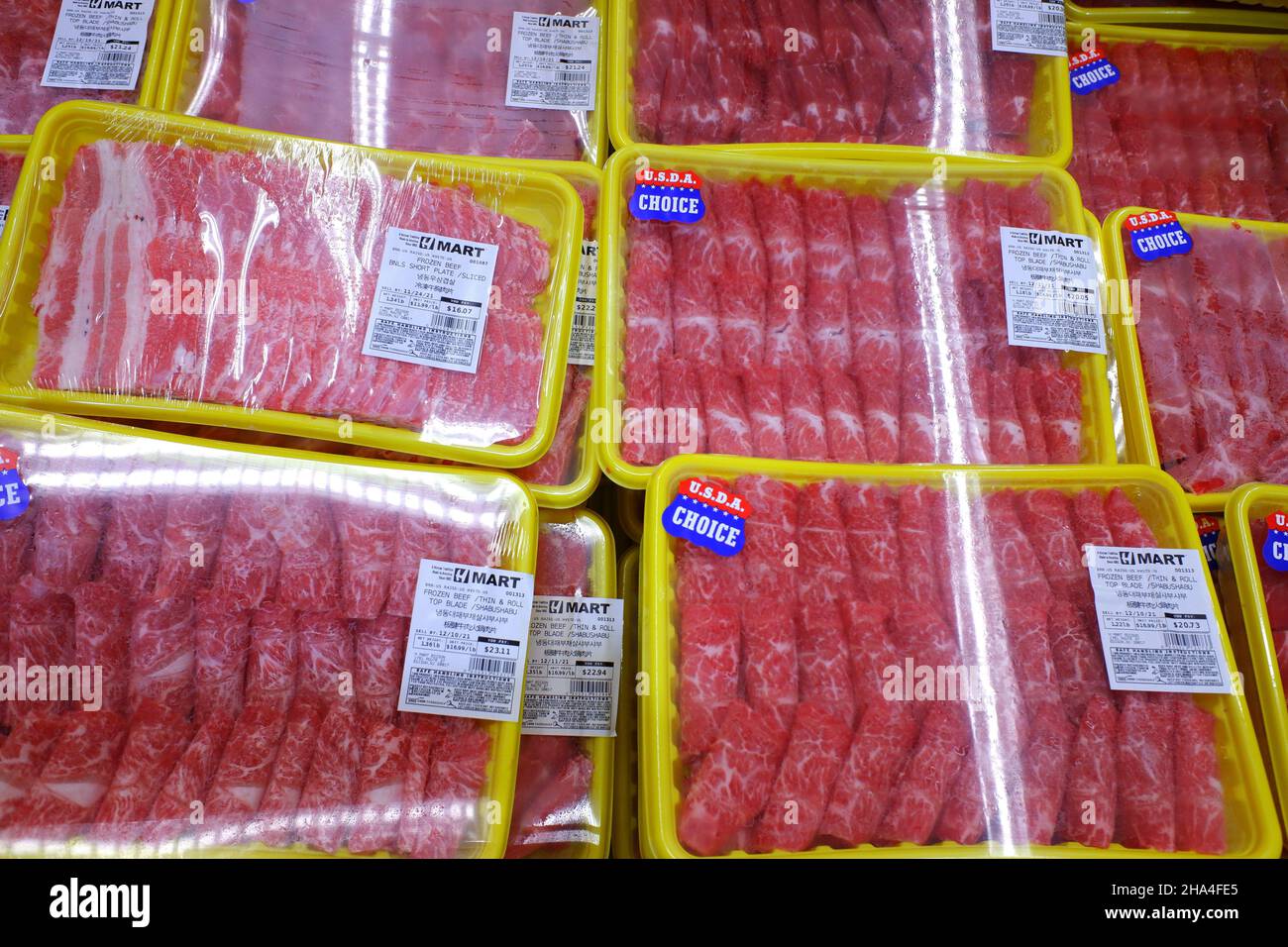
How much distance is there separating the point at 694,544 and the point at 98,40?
7.53 ft

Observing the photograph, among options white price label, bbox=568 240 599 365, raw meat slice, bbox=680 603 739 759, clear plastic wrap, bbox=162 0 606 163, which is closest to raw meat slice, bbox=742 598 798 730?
raw meat slice, bbox=680 603 739 759

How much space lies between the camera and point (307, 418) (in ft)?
6.47

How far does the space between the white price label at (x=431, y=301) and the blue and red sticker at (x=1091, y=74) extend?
2.11 metres

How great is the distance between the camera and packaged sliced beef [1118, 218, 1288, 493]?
2297 millimetres

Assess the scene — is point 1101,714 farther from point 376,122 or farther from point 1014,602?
point 376,122

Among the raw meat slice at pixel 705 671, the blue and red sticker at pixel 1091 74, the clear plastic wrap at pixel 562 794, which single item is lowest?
the clear plastic wrap at pixel 562 794

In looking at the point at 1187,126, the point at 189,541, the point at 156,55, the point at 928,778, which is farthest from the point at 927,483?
the point at 156,55

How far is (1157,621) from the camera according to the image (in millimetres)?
1874

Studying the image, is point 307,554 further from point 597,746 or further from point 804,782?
point 804,782

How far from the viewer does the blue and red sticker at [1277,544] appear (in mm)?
2053

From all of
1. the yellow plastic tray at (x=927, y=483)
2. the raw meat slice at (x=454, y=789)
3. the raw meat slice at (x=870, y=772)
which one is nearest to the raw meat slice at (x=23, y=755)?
the raw meat slice at (x=454, y=789)

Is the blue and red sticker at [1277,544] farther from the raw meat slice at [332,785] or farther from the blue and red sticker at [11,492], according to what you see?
the blue and red sticker at [11,492]

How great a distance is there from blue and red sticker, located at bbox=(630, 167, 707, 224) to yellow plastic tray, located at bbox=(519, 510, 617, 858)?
84cm

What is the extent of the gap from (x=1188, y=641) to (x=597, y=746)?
1272mm
